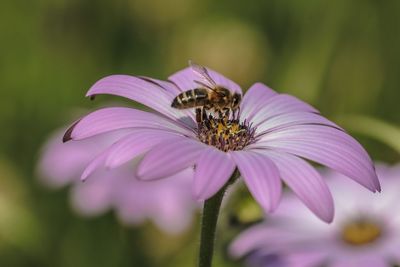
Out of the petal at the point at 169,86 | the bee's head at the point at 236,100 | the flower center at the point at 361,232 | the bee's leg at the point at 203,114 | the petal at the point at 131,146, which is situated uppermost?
the petal at the point at 131,146

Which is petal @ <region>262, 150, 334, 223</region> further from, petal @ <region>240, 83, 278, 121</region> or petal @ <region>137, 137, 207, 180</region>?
petal @ <region>240, 83, 278, 121</region>

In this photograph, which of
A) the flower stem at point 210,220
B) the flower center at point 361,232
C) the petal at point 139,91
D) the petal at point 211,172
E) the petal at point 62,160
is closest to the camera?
the petal at point 211,172

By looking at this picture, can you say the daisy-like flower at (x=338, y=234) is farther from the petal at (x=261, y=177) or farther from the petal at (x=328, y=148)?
the petal at (x=261, y=177)

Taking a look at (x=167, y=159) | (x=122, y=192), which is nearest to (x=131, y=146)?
(x=167, y=159)

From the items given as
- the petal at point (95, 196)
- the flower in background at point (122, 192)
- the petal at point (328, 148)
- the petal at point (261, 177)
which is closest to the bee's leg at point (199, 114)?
the petal at point (328, 148)

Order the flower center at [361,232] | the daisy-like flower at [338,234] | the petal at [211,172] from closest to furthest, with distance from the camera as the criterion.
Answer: the petal at [211,172]
the daisy-like flower at [338,234]
the flower center at [361,232]

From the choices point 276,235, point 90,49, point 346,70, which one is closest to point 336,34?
point 346,70

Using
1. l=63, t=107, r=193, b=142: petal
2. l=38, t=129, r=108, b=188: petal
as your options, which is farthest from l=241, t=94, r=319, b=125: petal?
l=38, t=129, r=108, b=188: petal

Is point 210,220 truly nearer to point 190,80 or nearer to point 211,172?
point 211,172

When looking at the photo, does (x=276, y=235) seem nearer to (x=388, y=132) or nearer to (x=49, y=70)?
(x=388, y=132)
